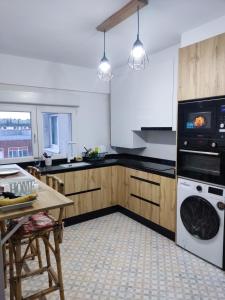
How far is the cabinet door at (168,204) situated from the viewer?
2.56 metres

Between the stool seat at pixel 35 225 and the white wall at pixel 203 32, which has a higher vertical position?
the white wall at pixel 203 32

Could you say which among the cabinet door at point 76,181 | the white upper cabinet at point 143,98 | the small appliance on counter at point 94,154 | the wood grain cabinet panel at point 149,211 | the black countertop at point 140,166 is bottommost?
the wood grain cabinet panel at point 149,211

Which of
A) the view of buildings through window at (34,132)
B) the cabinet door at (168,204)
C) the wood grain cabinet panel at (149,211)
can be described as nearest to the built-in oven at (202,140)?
the cabinet door at (168,204)

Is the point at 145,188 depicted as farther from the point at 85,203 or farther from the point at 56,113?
the point at 56,113

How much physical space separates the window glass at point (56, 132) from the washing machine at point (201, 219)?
2.01m

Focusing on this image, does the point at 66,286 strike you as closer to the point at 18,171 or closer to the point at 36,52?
the point at 18,171

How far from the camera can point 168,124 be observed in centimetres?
287

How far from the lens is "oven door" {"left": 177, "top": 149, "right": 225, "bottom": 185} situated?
2.05 meters

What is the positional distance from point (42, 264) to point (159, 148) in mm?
2242

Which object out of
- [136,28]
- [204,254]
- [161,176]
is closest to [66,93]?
[136,28]

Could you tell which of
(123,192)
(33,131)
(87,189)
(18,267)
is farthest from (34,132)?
(18,267)

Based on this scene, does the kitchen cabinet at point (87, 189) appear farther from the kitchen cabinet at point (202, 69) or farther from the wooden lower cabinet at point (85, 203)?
the kitchen cabinet at point (202, 69)

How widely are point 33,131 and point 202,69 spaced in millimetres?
2439

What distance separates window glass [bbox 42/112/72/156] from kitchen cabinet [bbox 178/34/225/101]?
1.96 metres
